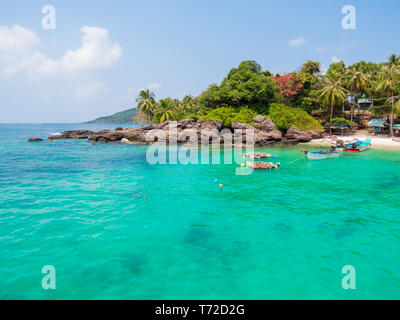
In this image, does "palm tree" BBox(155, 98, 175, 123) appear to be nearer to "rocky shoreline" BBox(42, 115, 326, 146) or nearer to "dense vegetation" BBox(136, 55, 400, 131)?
"dense vegetation" BBox(136, 55, 400, 131)

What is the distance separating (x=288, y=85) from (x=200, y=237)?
56.7 meters

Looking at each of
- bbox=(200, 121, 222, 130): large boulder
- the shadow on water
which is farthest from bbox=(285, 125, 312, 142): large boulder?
the shadow on water

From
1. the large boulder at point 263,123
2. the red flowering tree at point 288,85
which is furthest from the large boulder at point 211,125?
the red flowering tree at point 288,85

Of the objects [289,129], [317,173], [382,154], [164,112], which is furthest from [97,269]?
[164,112]

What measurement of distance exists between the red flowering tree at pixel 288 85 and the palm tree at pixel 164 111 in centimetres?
2936

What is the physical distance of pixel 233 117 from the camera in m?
48.0

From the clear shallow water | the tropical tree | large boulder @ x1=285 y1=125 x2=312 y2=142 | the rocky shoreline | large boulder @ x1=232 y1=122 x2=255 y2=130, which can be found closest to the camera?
the clear shallow water

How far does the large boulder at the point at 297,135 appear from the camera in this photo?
47.9 meters

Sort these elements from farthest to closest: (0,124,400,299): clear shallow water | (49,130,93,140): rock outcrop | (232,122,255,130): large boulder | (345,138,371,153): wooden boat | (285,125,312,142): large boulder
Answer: (49,130,93,140): rock outcrop → (285,125,312,142): large boulder → (232,122,255,130): large boulder → (345,138,371,153): wooden boat → (0,124,400,299): clear shallow water

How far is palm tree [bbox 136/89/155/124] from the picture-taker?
68188mm

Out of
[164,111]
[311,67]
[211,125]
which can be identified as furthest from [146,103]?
[311,67]

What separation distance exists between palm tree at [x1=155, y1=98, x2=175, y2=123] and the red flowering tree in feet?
96.3

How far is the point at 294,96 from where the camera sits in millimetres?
59094
